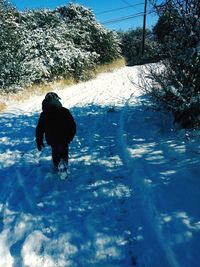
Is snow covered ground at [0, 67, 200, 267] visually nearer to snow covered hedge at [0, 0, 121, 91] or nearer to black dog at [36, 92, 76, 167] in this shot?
black dog at [36, 92, 76, 167]

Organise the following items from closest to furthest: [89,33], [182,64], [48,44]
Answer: [182,64]
[48,44]
[89,33]

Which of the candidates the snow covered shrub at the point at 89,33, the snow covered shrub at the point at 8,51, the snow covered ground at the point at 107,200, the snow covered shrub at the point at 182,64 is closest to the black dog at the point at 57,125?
the snow covered ground at the point at 107,200

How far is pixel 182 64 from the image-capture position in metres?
9.11

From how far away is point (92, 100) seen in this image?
15961 millimetres

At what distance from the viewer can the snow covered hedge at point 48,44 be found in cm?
1698

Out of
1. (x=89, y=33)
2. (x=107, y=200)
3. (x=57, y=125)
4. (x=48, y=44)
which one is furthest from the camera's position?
(x=89, y=33)

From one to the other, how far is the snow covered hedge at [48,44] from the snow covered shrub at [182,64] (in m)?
9.21

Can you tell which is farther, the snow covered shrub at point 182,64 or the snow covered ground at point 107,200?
the snow covered shrub at point 182,64

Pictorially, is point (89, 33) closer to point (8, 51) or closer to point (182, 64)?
point (8, 51)

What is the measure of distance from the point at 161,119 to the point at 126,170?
3.57m

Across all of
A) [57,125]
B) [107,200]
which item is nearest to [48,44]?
[57,125]

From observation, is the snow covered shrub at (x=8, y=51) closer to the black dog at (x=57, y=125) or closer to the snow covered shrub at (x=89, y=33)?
the snow covered shrub at (x=89, y=33)

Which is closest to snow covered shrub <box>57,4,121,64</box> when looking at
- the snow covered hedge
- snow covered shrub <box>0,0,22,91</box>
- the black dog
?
the snow covered hedge

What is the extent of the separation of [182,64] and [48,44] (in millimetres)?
12493
